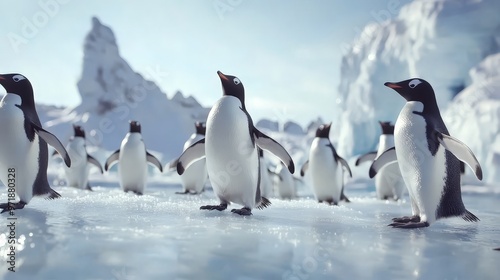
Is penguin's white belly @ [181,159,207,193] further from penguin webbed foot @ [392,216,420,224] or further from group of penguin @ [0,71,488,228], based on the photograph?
penguin webbed foot @ [392,216,420,224]

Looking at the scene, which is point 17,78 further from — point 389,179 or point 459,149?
point 389,179

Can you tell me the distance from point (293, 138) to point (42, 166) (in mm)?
27566

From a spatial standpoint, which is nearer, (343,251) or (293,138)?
(343,251)

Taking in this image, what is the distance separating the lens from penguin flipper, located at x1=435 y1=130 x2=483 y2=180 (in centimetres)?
215

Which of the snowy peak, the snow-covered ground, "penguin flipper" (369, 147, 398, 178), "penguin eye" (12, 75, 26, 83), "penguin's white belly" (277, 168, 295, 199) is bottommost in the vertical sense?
the snow-covered ground

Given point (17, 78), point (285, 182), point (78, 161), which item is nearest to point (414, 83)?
point (17, 78)

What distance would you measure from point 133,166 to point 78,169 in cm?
143

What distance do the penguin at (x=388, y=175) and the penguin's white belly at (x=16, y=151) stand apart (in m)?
3.68

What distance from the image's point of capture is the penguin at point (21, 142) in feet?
8.25

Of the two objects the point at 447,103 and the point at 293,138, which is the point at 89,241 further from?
the point at 293,138

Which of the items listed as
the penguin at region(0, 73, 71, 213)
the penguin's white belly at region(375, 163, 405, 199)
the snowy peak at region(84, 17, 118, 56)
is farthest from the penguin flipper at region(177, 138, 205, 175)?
the snowy peak at region(84, 17, 118, 56)

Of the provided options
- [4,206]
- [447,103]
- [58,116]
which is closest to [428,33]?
[447,103]

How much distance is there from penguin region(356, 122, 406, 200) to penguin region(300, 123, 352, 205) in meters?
0.76

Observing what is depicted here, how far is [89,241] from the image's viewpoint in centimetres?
159
